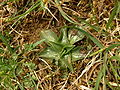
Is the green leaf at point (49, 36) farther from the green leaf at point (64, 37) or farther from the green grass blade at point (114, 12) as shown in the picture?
the green grass blade at point (114, 12)

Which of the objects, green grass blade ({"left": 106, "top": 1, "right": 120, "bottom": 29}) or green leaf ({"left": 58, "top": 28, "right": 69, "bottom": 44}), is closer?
green grass blade ({"left": 106, "top": 1, "right": 120, "bottom": 29})

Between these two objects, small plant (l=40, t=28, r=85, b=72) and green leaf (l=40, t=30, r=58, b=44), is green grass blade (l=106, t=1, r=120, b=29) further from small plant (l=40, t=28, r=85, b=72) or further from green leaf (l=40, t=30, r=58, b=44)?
green leaf (l=40, t=30, r=58, b=44)

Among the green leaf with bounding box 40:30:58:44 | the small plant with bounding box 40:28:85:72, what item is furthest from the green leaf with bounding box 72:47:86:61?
→ the green leaf with bounding box 40:30:58:44

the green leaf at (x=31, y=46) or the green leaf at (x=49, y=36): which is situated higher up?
the green leaf at (x=49, y=36)

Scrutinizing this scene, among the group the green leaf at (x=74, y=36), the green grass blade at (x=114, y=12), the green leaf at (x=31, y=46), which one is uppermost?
the green grass blade at (x=114, y=12)

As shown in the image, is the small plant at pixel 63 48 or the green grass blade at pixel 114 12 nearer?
the green grass blade at pixel 114 12

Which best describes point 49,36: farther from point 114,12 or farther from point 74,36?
point 114,12

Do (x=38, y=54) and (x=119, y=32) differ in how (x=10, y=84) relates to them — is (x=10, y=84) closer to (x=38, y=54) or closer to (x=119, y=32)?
(x=38, y=54)

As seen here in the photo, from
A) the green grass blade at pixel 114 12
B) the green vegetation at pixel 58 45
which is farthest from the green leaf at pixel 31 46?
the green grass blade at pixel 114 12
